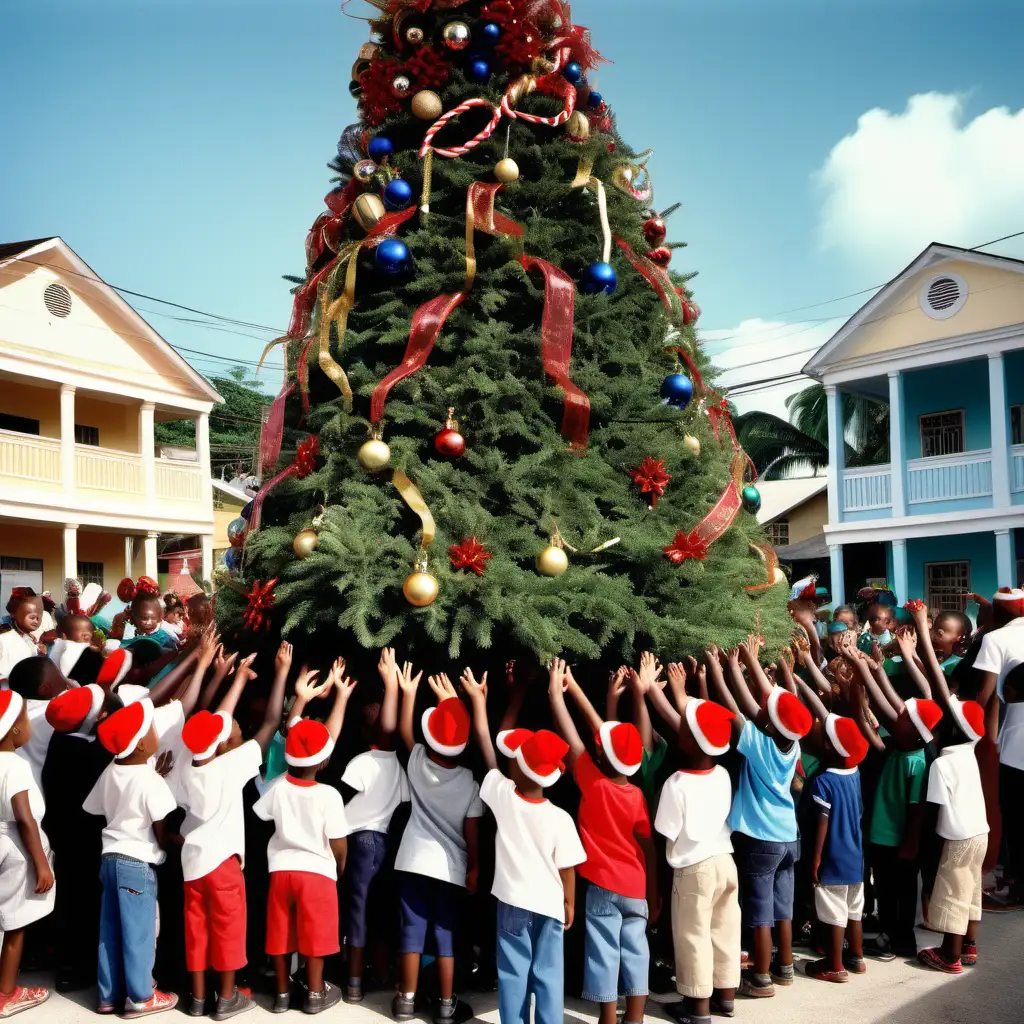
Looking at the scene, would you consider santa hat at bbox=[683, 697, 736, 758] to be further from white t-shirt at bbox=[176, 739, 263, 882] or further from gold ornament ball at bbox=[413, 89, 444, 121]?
gold ornament ball at bbox=[413, 89, 444, 121]

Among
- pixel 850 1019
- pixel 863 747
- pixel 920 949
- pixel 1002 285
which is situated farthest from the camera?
pixel 1002 285

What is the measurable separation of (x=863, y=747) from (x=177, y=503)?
1749 centimetres

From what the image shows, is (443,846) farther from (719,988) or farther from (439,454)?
(439,454)

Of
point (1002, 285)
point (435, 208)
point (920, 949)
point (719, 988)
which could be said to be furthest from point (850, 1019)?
point (1002, 285)

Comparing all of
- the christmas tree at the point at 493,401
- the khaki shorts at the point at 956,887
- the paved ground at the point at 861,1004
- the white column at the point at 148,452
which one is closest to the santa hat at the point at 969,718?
the khaki shorts at the point at 956,887

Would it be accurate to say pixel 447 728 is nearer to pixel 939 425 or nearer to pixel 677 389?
pixel 677 389

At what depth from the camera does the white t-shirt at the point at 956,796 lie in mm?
5086

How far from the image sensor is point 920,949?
5.36 metres

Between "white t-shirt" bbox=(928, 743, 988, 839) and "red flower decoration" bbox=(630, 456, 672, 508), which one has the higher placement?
"red flower decoration" bbox=(630, 456, 672, 508)

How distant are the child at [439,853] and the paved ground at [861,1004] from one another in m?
0.26

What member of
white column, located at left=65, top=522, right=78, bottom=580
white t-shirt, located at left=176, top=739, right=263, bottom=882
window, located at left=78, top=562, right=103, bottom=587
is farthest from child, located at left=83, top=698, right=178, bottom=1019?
window, located at left=78, top=562, right=103, bottom=587

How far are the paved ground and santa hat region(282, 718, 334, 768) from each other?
110 centimetres

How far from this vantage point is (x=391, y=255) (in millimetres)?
5027

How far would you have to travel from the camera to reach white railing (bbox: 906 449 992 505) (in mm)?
17016
